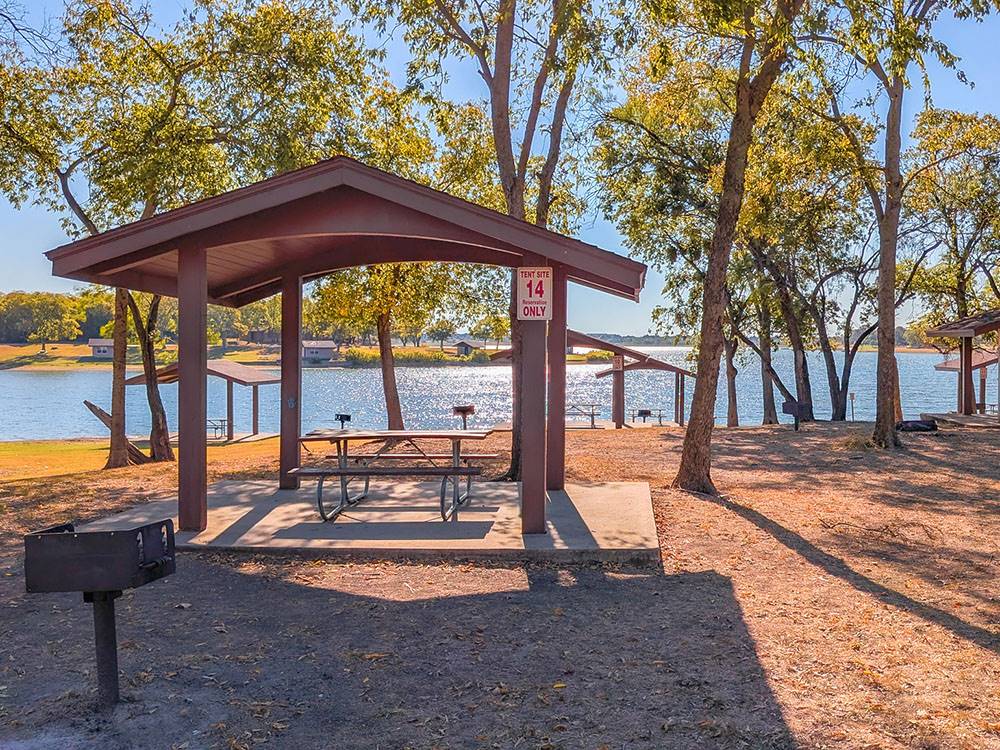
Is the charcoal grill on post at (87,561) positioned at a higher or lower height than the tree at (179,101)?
lower

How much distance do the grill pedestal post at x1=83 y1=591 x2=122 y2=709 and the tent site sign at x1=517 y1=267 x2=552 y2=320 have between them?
3.65 metres

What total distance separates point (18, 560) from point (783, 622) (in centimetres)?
541

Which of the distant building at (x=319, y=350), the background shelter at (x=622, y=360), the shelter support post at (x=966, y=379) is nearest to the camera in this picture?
the shelter support post at (x=966, y=379)

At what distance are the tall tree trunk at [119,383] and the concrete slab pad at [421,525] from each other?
720 cm

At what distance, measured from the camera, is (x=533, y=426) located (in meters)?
6.44

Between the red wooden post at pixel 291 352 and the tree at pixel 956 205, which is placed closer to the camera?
the red wooden post at pixel 291 352

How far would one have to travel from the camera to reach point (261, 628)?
4.70 m

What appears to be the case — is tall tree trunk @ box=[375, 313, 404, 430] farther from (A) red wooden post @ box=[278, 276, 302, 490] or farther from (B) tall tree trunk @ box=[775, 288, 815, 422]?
(A) red wooden post @ box=[278, 276, 302, 490]

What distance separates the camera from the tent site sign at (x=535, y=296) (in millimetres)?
6332

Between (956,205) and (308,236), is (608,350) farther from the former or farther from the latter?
(308,236)

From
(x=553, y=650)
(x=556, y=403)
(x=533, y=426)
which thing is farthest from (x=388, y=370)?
(x=553, y=650)

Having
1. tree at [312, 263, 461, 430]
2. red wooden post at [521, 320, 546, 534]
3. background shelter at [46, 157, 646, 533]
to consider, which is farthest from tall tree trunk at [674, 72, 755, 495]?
tree at [312, 263, 461, 430]

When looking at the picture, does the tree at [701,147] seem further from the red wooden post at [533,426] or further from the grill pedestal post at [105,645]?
the grill pedestal post at [105,645]

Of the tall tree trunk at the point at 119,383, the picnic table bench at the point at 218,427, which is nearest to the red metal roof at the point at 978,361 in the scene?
the tall tree trunk at the point at 119,383
